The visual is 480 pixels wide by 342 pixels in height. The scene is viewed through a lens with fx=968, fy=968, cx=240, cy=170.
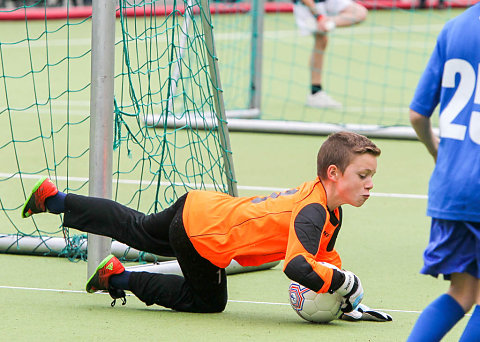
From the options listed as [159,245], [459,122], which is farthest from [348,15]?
[459,122]

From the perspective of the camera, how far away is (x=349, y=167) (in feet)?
12.4

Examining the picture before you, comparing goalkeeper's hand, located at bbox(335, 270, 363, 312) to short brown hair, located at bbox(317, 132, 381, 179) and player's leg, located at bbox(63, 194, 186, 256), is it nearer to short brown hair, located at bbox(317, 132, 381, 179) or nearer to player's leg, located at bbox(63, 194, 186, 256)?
short brown hair, located at bbox(317, 132, 381, 179)

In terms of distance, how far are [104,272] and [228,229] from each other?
0.59 metres

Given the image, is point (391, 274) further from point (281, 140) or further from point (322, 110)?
point (322, 110)

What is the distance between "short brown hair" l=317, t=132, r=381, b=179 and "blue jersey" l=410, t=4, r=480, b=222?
595 millimetres

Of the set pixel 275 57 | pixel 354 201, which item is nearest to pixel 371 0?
pixel 275 57

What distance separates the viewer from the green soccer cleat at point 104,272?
13.6 ft

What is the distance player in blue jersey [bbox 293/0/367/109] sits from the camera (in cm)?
984

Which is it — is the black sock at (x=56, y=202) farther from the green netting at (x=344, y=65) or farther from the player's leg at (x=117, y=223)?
the green netting at (x=344, y=65)

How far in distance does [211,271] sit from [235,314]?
0.25 m

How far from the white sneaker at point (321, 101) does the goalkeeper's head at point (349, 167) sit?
615 cm

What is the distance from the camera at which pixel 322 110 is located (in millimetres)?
9953

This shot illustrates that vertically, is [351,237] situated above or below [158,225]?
below

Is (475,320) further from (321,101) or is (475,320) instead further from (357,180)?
(321,101)
